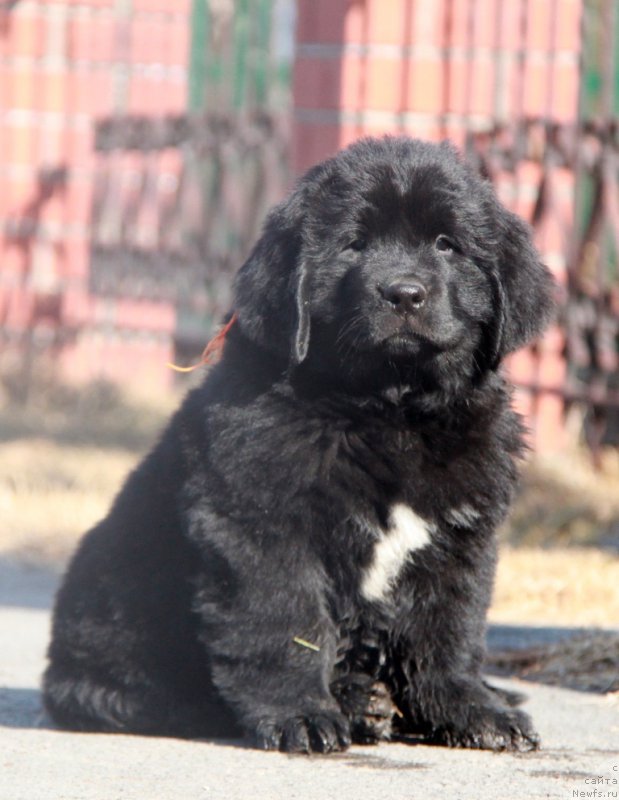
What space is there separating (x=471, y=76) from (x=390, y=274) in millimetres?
4003

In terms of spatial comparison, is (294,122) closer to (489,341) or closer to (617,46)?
(617,46)

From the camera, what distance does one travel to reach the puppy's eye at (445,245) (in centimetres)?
324

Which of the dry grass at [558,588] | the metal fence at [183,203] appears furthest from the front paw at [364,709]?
the metal fence at [183,203]

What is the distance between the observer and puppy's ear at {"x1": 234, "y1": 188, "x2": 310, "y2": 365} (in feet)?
10.5

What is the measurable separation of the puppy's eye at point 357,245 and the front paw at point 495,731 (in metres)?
1.00

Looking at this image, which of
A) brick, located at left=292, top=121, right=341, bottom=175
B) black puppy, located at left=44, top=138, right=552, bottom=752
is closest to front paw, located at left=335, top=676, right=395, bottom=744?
black puppy, located at left=44, top=138, right=552, bottom=752

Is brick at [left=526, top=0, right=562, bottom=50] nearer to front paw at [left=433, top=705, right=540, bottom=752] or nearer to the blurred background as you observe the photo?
the blurred background

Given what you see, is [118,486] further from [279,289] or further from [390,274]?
[390,274]

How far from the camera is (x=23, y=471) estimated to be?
6.91 m

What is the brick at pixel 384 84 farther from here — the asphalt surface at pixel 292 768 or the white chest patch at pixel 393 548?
the white chest patch at pixel 393 548

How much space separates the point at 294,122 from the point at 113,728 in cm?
438

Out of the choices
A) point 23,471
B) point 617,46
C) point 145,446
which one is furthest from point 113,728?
point 617,46

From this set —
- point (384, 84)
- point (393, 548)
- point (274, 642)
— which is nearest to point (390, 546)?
point (393, 548)

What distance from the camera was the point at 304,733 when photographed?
301cm
